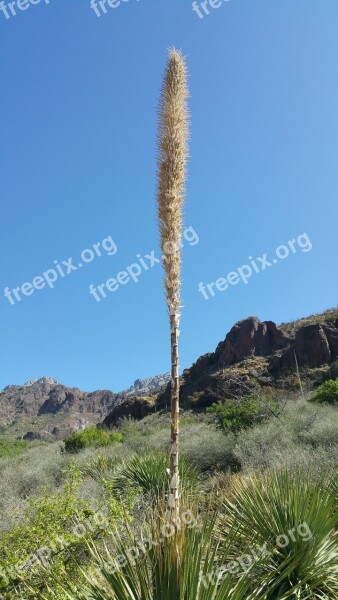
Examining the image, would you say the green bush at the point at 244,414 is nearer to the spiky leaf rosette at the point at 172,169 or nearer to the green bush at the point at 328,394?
the green bush at the point at 328,394

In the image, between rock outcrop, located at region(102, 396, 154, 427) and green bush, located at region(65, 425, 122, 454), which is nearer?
green bush, located at region(65, 425, 122, 454)

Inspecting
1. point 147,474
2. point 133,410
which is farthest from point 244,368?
point 147,474

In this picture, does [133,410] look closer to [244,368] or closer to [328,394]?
[244,368]

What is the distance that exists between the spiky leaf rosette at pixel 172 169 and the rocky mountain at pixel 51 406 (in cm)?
7121

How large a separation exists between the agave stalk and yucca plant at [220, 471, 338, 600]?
3.94ft

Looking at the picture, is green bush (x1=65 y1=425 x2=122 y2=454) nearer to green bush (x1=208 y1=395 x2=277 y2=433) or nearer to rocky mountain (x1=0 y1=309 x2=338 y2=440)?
rocky mountain (x1=0 y1=309 x2=338 y2=440)

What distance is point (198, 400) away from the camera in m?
39.7

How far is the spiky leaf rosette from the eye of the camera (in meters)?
3.80

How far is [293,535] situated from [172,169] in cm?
350

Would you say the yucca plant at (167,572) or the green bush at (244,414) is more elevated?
the yucca plant at (167,572)

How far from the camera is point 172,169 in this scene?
400 cm

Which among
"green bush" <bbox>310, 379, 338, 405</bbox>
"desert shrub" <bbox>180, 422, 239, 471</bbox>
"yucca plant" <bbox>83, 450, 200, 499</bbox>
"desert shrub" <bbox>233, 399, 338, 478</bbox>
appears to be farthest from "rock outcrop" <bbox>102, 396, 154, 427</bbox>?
"yucca plant" <bbox>83, 450, 200, 499</bbox>

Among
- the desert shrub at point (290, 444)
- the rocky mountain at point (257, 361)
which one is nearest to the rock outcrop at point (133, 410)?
the rocky mountain at point (257, 361)

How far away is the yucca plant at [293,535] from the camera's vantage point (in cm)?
357
